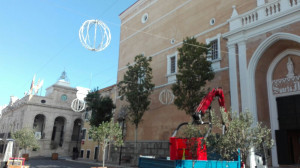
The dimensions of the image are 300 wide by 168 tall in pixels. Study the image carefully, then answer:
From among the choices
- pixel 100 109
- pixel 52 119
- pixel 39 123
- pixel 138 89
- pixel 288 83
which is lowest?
pixel 39 123

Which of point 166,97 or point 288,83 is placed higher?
point 166,97

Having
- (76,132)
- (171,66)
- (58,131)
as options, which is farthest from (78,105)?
(76,132)

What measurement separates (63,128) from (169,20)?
36720 mm

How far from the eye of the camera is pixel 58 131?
2000 inches

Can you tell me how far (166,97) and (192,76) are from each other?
6.87 metres

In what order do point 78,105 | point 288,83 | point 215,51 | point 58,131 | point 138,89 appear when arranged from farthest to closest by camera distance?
1. point 58,131
2. point 78,105
3. point 138,89
4. point 215,51
5. point 288,83

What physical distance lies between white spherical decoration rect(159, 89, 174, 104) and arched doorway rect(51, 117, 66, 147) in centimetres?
3418

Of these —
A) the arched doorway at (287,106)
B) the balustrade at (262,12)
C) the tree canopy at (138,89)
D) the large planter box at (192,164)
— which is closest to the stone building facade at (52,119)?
the tree canopy at (138,89)

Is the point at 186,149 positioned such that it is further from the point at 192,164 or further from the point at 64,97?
the point at 64,97

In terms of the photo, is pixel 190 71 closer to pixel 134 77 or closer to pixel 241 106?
pixel 241 106

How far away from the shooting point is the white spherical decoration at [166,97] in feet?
71.5

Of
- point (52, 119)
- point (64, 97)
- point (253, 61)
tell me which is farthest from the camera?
point (64, 97)

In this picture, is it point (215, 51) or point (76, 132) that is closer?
point (215, 51)

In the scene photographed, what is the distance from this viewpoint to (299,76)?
13672 millimetres
